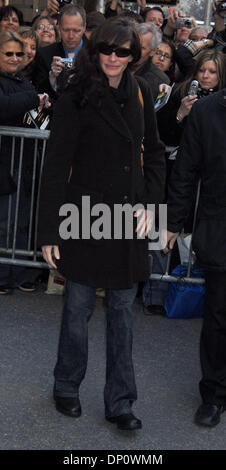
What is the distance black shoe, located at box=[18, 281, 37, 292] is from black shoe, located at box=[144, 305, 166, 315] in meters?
0.98

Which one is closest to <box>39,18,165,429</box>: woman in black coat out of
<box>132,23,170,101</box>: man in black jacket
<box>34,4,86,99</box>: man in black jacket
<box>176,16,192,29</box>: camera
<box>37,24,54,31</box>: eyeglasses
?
<box>132,23,170,101</box>: man in black jacket

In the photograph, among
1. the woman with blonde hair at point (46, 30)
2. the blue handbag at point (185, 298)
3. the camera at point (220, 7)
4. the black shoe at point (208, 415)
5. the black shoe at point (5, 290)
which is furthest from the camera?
the woman with blonde hair at point (46, 30)

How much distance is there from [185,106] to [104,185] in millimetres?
2184

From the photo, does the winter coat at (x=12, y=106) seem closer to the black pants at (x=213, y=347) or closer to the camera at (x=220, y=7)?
Answer: the black pants at (x=213, y=347)

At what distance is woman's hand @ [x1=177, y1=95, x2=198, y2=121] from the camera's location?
19.0 ft

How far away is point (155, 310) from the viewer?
6152 mm

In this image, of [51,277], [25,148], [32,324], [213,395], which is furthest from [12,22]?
[213,395]

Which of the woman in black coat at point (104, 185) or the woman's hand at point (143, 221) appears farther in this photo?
the woman's hand at point (143, 221)

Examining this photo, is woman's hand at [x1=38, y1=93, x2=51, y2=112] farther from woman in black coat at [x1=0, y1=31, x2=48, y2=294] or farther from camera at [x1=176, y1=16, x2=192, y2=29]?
camera at [x1=176, y1=16, x2=192, y2=29]

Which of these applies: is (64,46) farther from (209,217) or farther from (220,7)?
(209,217)

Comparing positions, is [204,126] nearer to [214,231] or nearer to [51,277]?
[214,231]

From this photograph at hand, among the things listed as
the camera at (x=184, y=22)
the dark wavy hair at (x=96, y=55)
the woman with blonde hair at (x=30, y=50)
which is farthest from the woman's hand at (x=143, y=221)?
the camera at (x=184, y=22)

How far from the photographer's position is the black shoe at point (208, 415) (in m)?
4.24

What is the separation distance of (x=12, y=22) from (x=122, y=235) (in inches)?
218
